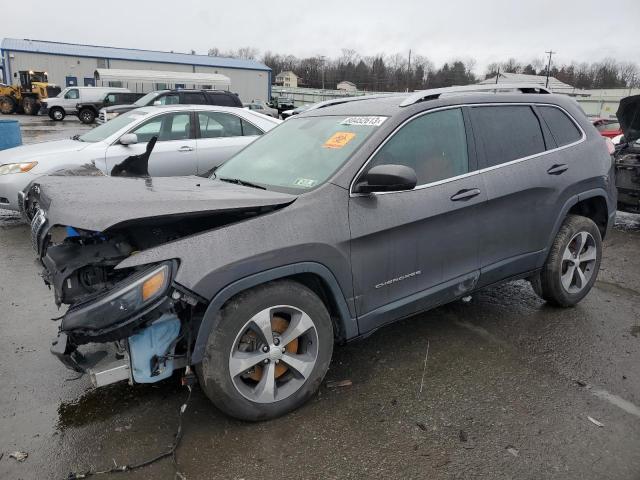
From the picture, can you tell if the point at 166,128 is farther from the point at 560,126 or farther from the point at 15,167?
the point at 560,126

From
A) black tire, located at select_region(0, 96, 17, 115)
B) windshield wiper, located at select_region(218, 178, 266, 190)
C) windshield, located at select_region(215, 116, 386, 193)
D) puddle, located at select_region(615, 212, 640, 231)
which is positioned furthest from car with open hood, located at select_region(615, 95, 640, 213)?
black tire, located at select_region(0, 96, 17, 115)

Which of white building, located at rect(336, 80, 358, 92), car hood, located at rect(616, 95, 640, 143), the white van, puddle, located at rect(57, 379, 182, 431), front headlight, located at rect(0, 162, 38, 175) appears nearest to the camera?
puddle, located at rect(57, 379, 182, 431)

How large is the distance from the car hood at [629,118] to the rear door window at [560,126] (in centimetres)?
429

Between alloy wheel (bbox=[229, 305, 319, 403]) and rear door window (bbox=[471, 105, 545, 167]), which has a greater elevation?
rear door window (bbox=[471, 105, 545, 167])

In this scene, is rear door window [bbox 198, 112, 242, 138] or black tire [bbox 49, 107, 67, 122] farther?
black tire [bbox 49, 107, 67, 122]

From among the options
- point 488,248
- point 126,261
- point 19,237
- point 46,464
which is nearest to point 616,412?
point 488,248

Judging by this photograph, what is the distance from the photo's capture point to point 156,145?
729 centimetres

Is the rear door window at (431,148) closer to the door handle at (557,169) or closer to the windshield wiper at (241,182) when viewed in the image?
the windshield wiper at (241,182)

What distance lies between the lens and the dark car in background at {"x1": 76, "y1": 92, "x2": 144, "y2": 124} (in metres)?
28.2

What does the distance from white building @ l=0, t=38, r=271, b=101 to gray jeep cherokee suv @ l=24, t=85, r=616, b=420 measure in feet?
145

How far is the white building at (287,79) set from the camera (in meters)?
106

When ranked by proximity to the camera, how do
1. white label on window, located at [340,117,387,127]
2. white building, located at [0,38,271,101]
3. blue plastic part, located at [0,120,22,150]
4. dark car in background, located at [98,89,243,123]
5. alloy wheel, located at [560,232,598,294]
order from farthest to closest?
white building, located at [0,38,271,101]
dark car in background, located at [98,89,243,123]
blue plastic part, located at [0,120,22,150]
alloy wheel, located at [560,232,598,294]
white label on window, located at [340,117,387,127]

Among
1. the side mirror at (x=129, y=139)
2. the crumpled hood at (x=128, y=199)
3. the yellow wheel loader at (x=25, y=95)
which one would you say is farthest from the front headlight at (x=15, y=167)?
the yellow wheel loader at (x=25, y=95)

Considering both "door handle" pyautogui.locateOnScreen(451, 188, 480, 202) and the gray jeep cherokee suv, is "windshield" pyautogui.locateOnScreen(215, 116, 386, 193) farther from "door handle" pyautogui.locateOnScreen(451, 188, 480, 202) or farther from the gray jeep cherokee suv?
"door handle" pyautogui.locateOnScreen(451, 188, 480, 202)
